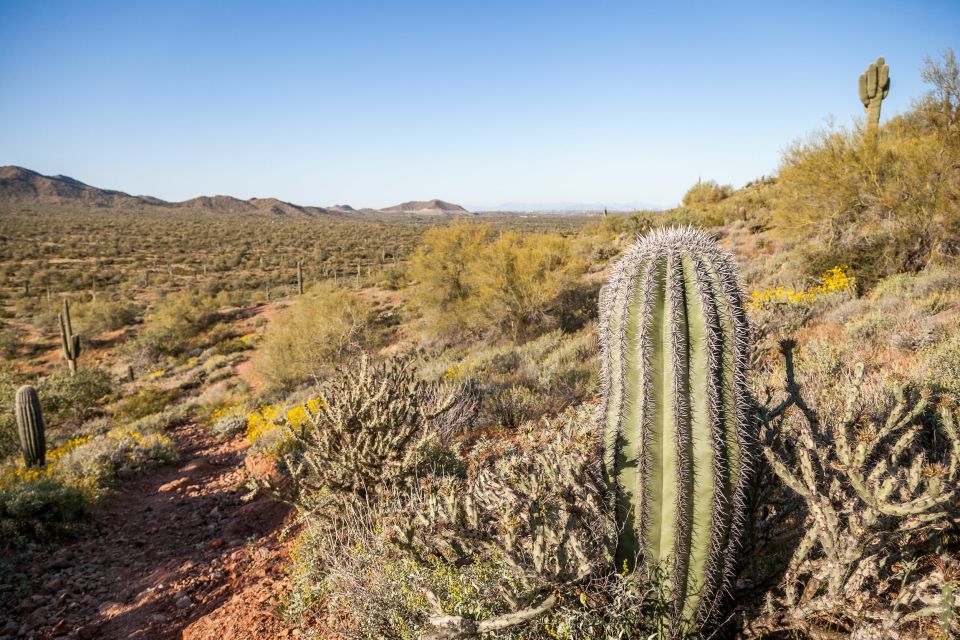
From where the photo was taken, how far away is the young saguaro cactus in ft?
6.98

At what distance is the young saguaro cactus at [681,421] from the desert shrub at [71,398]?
15.4 m

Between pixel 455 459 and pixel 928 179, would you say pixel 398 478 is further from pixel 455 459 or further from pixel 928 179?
pixel 928 179

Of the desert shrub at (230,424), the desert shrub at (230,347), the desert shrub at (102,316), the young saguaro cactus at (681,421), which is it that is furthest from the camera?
the desert shrub at (102,316)

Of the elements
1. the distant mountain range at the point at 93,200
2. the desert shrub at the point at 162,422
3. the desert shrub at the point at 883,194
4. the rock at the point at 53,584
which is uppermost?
the distant mountain range at the point at 93,200

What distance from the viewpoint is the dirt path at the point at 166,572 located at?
3.51 m

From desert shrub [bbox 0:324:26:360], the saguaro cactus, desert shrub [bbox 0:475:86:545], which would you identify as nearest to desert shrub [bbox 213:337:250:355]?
desert shrub [bbox 0:324:26:360]

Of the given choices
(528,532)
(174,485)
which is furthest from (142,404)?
(528,532)

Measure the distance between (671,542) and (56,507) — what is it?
6608mm

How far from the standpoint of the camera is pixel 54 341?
22.5m

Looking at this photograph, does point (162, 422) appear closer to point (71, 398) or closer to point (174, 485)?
point (71, 398)

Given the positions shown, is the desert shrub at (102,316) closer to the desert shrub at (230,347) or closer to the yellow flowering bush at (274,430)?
the desert shrub at (230,347)

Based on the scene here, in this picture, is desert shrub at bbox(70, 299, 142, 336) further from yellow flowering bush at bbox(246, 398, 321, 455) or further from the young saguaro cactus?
the young saguaro cactus

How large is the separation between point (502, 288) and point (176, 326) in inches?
648

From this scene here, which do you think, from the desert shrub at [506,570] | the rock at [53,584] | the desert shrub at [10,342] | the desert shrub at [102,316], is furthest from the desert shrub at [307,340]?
the desert shrub at [102,316]
